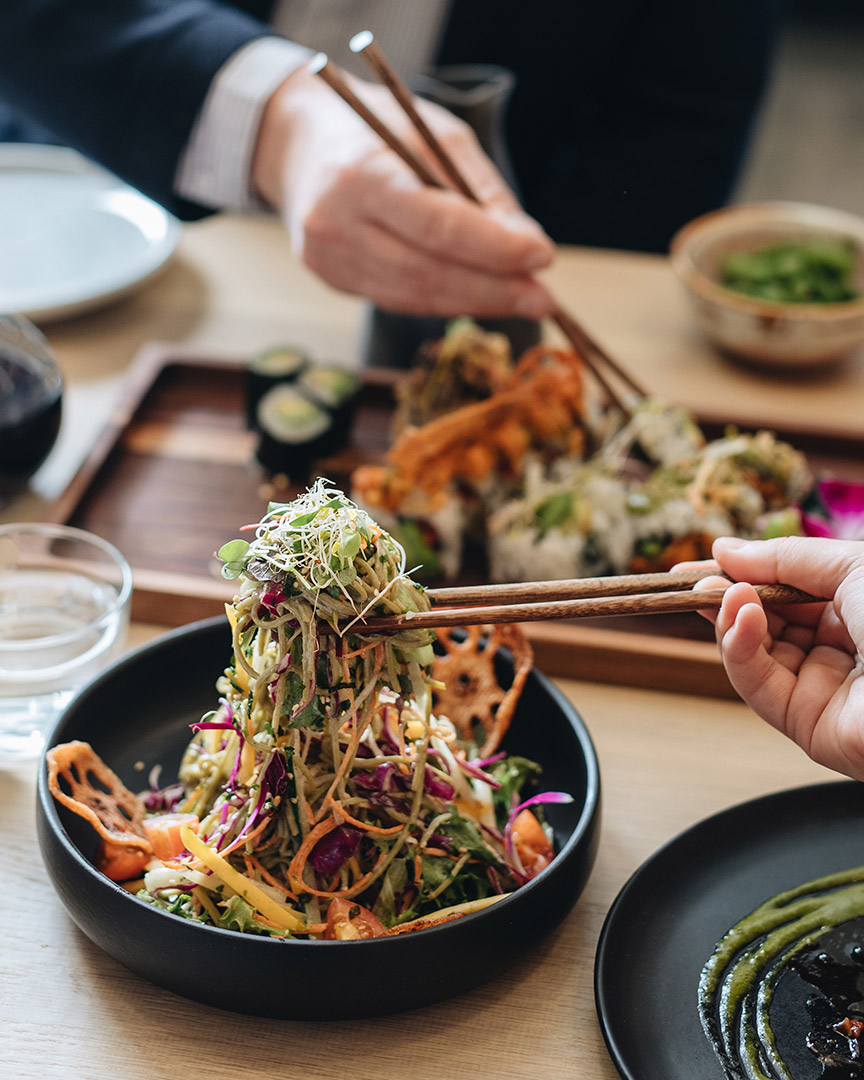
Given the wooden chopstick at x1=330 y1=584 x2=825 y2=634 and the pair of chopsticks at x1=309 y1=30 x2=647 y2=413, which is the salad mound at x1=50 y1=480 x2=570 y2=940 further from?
the pair of chopsticks at x1=309 y1=30 x2=647 y2=413

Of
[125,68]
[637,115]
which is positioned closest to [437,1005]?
[125,68]

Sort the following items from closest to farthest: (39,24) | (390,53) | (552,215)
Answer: (39,24) < (390,53) < (552,215)

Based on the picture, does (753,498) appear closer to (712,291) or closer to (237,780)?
(712,291)

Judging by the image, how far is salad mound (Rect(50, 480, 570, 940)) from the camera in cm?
112

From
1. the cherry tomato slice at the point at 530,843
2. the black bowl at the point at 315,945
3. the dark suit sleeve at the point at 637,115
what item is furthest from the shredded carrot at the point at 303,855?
the dark suit sleeve at the point at 637,115

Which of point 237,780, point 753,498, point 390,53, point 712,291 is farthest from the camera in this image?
point 390,53

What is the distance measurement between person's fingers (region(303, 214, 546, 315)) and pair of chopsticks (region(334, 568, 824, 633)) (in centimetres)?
86

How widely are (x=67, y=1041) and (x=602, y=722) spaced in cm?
82

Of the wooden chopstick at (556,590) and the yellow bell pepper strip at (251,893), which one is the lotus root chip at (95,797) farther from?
the wooden chopstick at (556,590)

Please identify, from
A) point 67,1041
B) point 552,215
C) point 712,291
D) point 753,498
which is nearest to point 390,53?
point 552,215

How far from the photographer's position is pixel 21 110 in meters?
2.39

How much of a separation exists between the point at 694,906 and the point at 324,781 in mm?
428

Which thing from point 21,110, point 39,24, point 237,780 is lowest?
point 237,780

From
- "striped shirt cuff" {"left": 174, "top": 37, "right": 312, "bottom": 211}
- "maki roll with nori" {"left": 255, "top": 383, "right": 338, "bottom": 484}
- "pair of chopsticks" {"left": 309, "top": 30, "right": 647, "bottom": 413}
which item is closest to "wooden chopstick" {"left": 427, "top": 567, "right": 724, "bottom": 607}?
"pair of chopsticks" {"left": 309, "top": 30, "right": 647, "bottom": 413}
